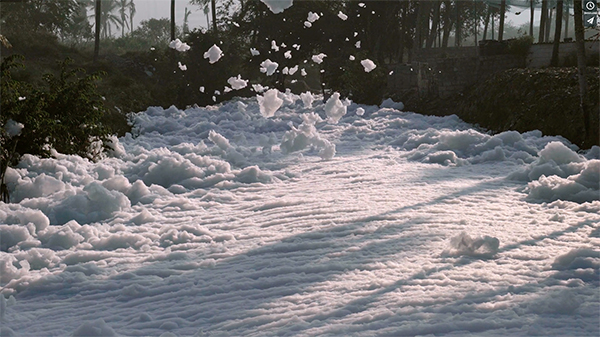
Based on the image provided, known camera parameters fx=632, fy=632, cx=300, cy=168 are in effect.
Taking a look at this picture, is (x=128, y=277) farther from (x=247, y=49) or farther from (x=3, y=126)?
(x=247, y=49)

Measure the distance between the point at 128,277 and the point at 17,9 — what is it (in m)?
28.8

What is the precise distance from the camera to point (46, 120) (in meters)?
8.24

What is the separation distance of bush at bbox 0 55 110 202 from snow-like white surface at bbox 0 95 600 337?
294mm

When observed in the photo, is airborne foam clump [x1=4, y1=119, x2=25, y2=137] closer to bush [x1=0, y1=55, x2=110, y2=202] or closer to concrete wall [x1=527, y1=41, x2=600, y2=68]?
bush [x1=0, y1=55, x2=110, y2=202]

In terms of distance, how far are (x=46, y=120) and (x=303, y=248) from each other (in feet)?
14.5

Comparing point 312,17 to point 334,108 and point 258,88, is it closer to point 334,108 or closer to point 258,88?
point 258,88

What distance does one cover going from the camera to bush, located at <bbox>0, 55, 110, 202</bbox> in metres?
7.88

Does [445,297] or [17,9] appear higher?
[17,9]

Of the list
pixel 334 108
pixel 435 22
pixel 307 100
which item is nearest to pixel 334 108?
pixel 334 108

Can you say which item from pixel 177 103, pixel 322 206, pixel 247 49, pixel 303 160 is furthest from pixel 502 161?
pixel 247 49

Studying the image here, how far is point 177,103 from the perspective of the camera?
23.5m

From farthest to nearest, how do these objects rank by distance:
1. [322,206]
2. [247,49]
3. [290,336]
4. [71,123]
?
[247,49] < [71,123] < [322,206] < [290,336]

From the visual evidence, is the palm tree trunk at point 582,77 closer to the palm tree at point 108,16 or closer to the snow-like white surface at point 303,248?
the snow-like white surface at point 303,248

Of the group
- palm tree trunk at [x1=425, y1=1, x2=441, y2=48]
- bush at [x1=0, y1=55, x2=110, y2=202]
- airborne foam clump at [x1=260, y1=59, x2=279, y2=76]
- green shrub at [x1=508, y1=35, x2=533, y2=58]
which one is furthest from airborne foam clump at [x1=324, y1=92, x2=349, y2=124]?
palm tree trunk at [x1=425, y1=1, x2=441, y2=48]
